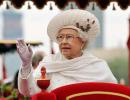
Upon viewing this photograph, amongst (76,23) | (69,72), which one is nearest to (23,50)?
(69,72)

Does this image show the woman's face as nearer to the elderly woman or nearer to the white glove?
the elderly woman

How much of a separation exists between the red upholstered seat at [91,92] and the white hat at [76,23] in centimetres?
67

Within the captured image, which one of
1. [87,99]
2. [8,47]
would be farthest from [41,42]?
[87,99]

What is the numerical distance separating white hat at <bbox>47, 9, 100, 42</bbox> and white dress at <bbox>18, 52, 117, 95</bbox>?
0.66 feet

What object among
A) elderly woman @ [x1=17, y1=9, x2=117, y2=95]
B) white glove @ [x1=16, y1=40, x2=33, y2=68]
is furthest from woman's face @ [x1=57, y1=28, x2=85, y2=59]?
white glove @ [x1=16, y1=40, x2=33, y2=68]

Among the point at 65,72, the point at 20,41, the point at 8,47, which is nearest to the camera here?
the point at 20,41

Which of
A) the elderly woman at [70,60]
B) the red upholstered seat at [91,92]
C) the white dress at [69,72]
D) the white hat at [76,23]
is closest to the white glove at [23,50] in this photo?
the elderly woman at [70,60]

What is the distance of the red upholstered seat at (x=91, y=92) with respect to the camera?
275 centimetres

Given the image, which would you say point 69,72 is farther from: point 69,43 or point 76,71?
point 69,43

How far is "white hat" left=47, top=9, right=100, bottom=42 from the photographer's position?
11.1 ft

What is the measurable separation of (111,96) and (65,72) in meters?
0.53

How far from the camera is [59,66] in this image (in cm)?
322

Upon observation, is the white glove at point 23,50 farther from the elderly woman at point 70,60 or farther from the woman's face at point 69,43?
the woman's face at point 69,43

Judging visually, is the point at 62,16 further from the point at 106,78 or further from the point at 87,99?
the point at 87,99
